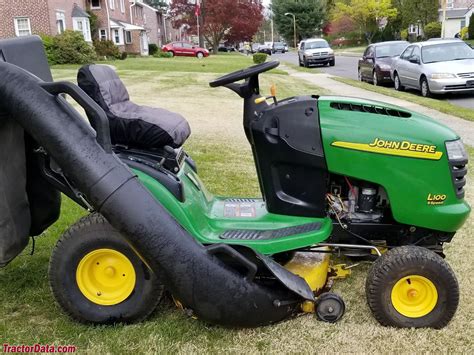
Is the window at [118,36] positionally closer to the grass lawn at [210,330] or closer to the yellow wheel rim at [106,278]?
Result: the grass lawn at [210,330]

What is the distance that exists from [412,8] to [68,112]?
51720 millimetres

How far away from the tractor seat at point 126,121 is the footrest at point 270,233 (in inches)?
23.1

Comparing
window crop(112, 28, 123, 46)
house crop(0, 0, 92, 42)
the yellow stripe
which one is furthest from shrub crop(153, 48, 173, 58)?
the yellow stripe

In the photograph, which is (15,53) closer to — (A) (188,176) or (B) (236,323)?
(A) (188,176)

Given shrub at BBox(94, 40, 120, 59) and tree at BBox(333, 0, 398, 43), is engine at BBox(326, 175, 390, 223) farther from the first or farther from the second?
tree at BBox(333, 0, 398, 43)

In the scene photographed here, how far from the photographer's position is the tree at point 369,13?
2165 inches

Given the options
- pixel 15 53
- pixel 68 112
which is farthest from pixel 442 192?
pixel 15 53

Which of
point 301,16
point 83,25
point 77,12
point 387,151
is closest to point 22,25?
point 77,12

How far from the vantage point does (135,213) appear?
8.52 feet

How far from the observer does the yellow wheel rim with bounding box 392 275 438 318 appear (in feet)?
9.44

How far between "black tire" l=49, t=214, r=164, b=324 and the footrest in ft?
1.54

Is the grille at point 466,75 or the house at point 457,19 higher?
the house at point 457,19

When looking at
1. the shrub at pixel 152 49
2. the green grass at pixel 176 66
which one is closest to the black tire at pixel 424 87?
the green grass at pixel 176 66

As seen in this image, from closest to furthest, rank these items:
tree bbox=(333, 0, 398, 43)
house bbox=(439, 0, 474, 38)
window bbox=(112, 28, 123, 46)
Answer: window bbox=(112, 28, 123, 46)
tree bbox=(333, 0, 398, 43)
house bbox=(439, 0, 474, 38)
